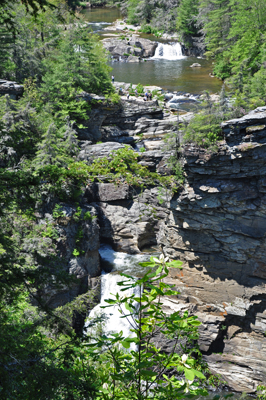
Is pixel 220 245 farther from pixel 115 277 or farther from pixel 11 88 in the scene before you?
pixel 11 88

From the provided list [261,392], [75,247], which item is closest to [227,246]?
[261,392]

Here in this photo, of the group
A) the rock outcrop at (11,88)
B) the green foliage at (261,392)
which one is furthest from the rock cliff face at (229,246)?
the rock outcrop at (11,88)

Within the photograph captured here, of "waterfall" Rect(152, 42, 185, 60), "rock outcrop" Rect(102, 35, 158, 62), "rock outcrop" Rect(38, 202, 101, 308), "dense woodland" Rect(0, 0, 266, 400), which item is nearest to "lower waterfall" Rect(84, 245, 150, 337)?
"rock outcrop" Rect(38, 202, 101, 308)

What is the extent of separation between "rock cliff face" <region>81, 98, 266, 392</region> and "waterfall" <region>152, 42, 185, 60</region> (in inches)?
1125

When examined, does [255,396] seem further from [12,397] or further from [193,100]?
[193,100]

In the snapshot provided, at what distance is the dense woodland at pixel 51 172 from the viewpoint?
3.95m

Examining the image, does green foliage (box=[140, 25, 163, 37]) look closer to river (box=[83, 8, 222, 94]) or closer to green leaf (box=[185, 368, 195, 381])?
river (box=[83, 8, 222, 94])

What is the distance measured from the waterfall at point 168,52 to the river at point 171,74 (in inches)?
39.6

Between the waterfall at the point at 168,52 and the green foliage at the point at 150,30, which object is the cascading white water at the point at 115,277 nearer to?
the waterfall at the point at 168,52

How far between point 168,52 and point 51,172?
3152 cm

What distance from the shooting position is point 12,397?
3.54m

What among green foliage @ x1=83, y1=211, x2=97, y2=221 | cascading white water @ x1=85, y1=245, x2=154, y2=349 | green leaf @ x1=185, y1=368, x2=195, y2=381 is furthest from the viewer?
green foliage @ x1=83, y1=211, x2=97, y2=221

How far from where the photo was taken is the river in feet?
94.7

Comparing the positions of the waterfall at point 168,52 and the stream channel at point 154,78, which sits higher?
the waterfall at point 168,52
